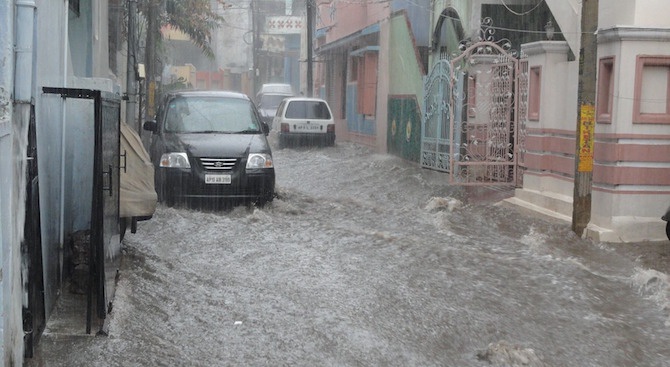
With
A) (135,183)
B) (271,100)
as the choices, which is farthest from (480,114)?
(271,100)

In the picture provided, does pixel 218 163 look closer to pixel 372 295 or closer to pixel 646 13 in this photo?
pixel 372 295

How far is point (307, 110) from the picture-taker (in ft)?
85.4

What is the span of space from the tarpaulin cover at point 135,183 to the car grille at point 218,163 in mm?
3611

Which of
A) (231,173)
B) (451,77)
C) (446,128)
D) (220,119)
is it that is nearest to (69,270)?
(231,173)

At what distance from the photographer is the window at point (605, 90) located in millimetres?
10484

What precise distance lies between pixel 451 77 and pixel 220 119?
4.08 metres

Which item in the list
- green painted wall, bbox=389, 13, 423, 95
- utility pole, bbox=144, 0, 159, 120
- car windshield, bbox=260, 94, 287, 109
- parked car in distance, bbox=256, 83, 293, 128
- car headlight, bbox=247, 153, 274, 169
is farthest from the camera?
car windshield, bbox=260, 94, 287, 109

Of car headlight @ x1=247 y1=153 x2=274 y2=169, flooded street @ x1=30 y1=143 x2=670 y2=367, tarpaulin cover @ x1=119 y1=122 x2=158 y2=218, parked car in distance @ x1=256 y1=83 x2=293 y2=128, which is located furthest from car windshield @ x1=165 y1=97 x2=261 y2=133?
parked car in distance @ x1=256 y1=83 x2=293 y2=128

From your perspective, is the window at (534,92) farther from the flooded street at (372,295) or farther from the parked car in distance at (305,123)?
the parked car in distance at (305,123)

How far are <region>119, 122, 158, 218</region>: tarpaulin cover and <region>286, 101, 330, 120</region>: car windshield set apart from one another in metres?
17.4

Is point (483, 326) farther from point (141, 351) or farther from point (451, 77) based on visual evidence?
point (451, 77)

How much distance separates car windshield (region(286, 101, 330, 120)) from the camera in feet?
85.4

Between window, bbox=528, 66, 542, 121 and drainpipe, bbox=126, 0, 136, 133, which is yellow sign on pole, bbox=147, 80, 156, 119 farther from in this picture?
window, bbox=528, 66, 542, 121

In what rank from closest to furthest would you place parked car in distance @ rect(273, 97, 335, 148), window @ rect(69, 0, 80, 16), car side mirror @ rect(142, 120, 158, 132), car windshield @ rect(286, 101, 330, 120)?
window @ rect(69, 0, 80, 16), car side mirror @ rect(142, 120, 158, 132), parked car in distance @ rect(273, 97, 335, 148), car windshield @ rect(286, 101, 330, 120)
